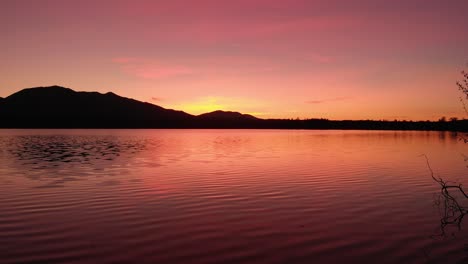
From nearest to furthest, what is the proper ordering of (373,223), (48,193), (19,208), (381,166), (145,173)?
(373,223) → (19,208) → (48,193) → (145,173) → (381,166)

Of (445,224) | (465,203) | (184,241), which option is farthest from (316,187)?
(184,241)

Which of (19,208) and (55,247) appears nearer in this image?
(55,247)

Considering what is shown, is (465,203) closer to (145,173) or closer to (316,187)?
(316,187)

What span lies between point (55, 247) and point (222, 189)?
12.5 m

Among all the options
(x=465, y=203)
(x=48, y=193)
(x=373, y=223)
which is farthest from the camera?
(x=48, y=193)

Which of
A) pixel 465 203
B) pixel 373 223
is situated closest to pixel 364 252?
pixel 373 223

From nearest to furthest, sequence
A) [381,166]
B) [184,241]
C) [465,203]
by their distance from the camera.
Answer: [184,241] < [465,203] < [381,166]

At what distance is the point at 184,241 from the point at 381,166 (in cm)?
2892

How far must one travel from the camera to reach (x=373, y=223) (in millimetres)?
15367

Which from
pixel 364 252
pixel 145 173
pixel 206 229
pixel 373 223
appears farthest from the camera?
pixel 145 173

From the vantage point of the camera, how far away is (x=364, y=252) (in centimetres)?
1183

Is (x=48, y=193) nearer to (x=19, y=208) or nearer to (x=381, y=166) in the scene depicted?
(x=19, y=208)

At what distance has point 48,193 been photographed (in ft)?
70.9

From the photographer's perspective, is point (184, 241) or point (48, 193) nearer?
point (184, 241)
